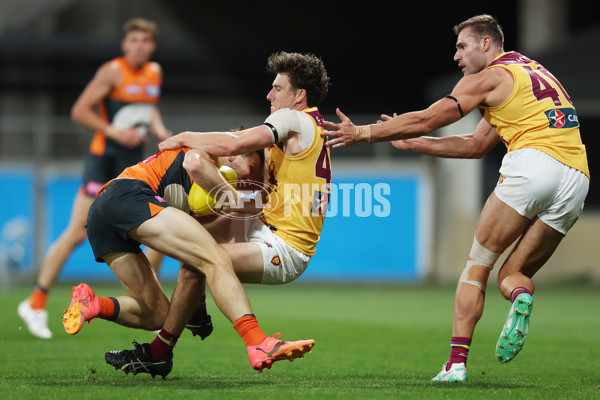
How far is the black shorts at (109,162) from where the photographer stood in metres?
9.41

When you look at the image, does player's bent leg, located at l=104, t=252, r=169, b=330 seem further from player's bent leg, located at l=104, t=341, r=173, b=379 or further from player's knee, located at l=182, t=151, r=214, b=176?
player's knee, located at l=182, t=151, r=214, b=176

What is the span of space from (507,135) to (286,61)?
5.08ft

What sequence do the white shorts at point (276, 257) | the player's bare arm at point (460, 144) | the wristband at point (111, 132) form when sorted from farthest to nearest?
1. the wristband at point (111, 132)
2. the player's bare arm at point (460, 144)
3. the white shorts at point (276, 257)

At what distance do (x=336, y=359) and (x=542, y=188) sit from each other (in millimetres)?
2402

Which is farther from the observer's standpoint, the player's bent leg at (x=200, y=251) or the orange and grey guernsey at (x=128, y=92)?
the orange and grey guernsey at (x=128, y=92)

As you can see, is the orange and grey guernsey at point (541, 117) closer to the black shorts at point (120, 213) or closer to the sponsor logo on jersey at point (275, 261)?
the sponsor logo on jersey at point (275, 261)

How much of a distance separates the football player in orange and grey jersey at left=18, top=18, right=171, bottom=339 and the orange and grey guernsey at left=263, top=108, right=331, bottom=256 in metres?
3.39

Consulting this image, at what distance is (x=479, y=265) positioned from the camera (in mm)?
6176

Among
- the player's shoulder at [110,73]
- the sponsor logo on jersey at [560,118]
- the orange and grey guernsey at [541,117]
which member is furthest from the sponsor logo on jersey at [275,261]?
the player's shoulder at [110,73]

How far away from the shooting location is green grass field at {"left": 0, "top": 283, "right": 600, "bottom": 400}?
18.0 feet

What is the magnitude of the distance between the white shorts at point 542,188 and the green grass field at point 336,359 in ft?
3.62

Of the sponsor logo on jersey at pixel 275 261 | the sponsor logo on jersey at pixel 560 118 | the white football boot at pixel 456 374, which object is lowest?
the white football boot at pixel 456 374

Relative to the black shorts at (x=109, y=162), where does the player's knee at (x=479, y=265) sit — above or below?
below

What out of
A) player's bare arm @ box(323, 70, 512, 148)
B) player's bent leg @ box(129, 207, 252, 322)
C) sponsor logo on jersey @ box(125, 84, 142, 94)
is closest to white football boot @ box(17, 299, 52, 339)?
sponsor logo on jersey @ box(125, 84, 142, 94)
